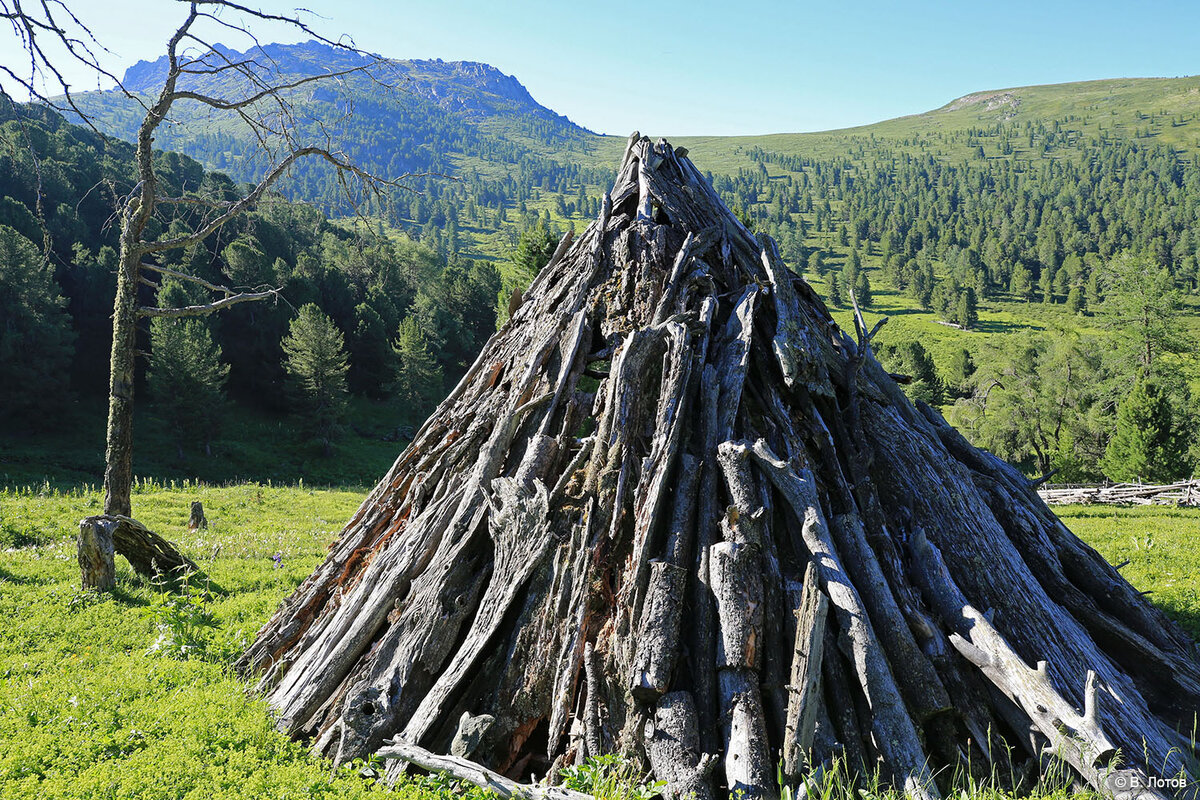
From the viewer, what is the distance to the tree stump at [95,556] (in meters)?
8.38

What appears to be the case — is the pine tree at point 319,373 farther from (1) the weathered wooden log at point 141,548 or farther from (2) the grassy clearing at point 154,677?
(1) the weathered wooden log at point 141,548

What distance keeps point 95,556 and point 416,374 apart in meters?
48.1

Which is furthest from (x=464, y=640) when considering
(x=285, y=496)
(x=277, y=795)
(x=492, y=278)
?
(x=492, y=278)

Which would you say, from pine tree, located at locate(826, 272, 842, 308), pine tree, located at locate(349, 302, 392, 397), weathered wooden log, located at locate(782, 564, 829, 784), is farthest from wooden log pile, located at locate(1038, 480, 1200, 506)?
pine tree, located at locate(826, 272, 842, 308)

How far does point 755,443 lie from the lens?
5.62 m

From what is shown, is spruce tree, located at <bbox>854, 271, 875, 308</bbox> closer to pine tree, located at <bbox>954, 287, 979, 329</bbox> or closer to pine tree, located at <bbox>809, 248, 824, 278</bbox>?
pine tree, located at <bbox>809, 248, 824, 278</bbox>

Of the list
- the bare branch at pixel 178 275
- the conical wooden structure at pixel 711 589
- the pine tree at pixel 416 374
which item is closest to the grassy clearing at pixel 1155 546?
the conical wooden structure at pixel 711 589

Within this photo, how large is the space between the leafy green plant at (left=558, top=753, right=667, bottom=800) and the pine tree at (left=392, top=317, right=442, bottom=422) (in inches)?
2088

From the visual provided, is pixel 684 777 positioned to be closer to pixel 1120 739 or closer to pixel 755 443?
pixel 755 443

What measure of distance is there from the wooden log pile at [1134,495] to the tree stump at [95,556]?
81.5 ft

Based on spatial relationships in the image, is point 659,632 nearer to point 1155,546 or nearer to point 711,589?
point 711,589

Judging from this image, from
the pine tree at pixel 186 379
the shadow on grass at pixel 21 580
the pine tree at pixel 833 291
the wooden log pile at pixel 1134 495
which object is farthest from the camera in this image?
the pine tree at pixel 833 291

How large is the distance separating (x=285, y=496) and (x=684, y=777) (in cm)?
1803

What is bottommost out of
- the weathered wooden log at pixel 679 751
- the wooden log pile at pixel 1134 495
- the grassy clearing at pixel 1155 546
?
the wooden log pile at pixel 1134 495
